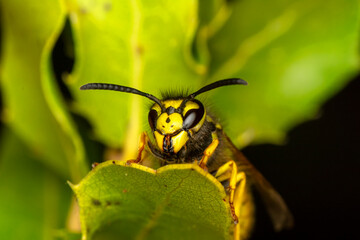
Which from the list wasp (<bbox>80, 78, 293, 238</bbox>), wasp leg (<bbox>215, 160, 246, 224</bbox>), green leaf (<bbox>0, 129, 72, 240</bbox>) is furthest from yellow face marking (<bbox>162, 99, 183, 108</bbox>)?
green leaf (<bbox>0, 129, 72, 240</bbox>)

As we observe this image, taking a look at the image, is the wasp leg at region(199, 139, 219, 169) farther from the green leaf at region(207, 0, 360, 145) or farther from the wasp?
the green leaf at region(207, 0, 360, 145)

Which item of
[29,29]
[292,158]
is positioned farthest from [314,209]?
[29,29]

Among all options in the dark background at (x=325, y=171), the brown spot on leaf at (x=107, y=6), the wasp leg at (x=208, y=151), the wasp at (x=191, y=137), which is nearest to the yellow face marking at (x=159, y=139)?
the wasp at (x=191, y=137)

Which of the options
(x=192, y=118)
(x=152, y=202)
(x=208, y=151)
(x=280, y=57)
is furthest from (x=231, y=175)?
(x=280, y=57)

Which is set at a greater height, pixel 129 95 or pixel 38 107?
pixel 38 107

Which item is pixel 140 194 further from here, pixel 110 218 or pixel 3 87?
pixel 3 87

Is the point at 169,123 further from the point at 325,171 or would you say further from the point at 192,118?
the point at 325,171

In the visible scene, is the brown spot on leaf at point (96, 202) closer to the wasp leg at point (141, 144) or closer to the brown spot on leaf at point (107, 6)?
the wasp leg at point (141, 144)
